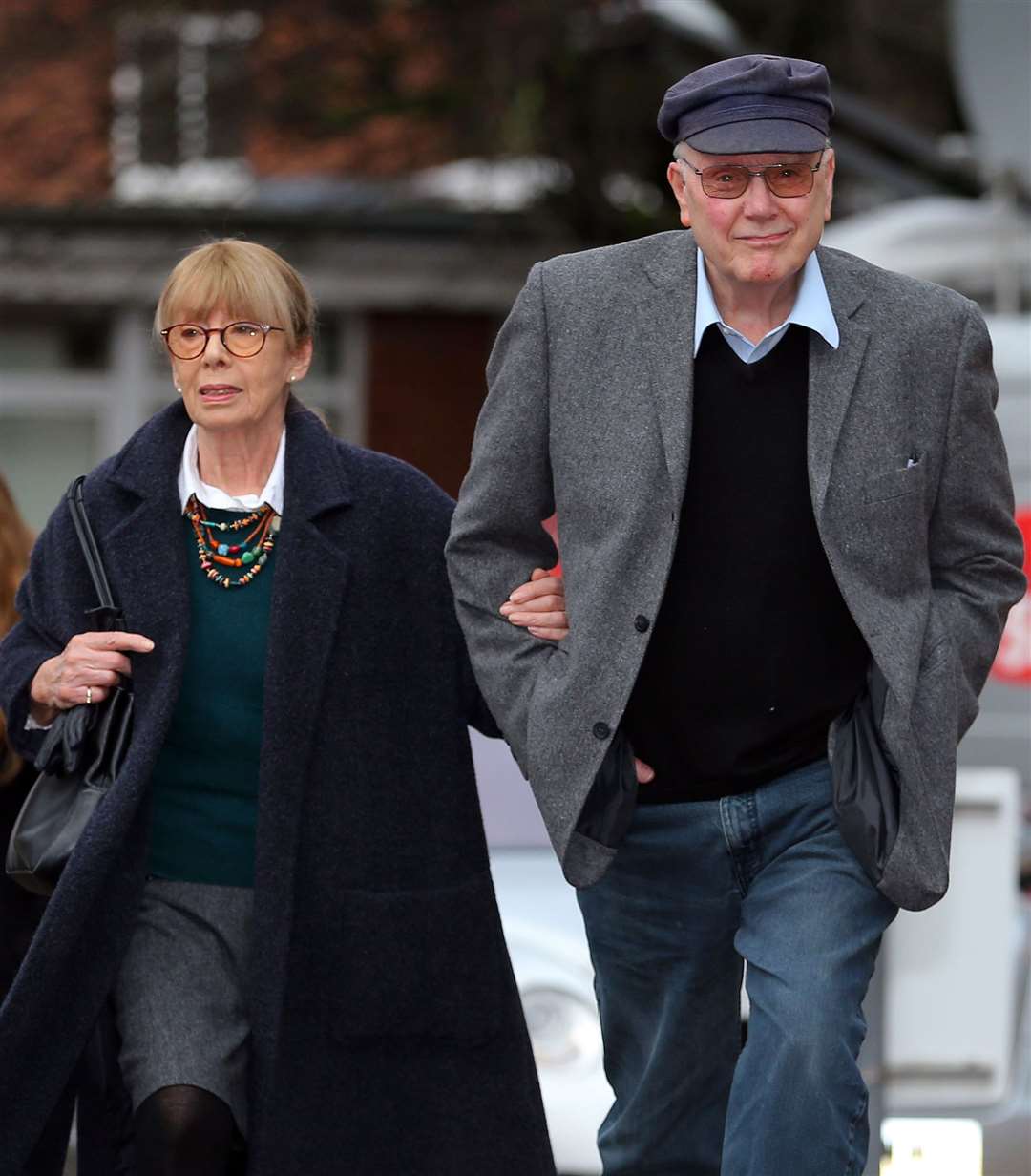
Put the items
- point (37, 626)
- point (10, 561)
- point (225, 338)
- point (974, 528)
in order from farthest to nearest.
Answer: point (10, 561), point (37, 626), point (225, 338), point (974, 528)

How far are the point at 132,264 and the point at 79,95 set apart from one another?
1.91 metres

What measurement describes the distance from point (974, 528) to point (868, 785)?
437mm

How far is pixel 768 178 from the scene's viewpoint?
351 centimetres

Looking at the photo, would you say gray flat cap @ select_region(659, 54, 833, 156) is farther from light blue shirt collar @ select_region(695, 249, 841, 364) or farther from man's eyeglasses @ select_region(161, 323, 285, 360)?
man's eyeglasses @ select_region(161, 323, 285, 360)

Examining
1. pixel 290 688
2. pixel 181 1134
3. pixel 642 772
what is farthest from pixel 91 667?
pixel 642 772

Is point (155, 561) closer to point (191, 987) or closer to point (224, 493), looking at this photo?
point (224, 493)

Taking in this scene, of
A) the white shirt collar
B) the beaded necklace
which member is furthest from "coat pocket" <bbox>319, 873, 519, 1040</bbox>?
the white shirt collar

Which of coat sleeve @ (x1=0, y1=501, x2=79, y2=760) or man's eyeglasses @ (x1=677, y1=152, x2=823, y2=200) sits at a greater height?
man's eyeglasses @ (x1=677, y1=152, x2=823, y2=200)

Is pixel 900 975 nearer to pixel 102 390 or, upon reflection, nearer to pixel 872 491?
pixel 872 491

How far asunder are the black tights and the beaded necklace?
84cm

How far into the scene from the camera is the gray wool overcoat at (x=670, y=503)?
11.5 ft

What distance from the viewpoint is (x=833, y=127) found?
43.0 feet

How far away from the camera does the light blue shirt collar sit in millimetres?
3590

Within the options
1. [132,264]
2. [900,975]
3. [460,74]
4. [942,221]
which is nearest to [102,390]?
[132,264]
